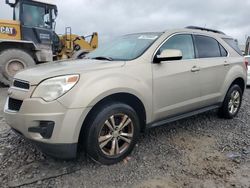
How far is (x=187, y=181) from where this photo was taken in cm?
305

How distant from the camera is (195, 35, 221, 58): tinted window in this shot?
4.63m

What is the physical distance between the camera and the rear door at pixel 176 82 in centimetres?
377

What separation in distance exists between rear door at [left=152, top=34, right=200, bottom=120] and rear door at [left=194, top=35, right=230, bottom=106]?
0.58 feet

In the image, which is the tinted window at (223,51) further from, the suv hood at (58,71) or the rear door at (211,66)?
the suv hood at (58,71)

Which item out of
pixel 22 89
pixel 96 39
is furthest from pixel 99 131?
pixel 96 39

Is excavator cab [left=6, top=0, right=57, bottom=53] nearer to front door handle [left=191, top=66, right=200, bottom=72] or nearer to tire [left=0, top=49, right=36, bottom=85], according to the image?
tire [left=0, top=49, right=36, bottom=85]

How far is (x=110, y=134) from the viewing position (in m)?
3.32

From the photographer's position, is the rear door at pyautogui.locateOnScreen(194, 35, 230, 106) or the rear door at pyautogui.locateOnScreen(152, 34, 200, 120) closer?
the rear door at pyautogui.locateOnScreen(152, 34, 200, 120)

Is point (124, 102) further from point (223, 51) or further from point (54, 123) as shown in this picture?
point (223, 51)

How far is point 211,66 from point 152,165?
2179 mm

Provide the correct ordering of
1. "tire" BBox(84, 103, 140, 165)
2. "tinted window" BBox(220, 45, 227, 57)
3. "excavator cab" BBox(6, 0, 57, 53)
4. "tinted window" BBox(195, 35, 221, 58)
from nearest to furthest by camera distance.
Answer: "tire" BBox(84, 103, 140, 165) < "tinted window" BBox(195, 35, 221, 58) < "tinted window" BBox(220, 45, 227, 57) < "excavator cab" BBox(6, 0, 57, 53)

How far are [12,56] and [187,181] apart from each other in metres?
7.97

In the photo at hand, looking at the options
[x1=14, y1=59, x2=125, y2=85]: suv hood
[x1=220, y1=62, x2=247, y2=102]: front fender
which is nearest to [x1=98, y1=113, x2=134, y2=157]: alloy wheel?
[x1=14, y1=59, x2=125, y2=85]: suv hood

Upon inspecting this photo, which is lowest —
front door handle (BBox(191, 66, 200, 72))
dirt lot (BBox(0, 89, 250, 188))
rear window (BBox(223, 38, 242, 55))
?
dirt lot (BBox(0, 89, 250, 188))
